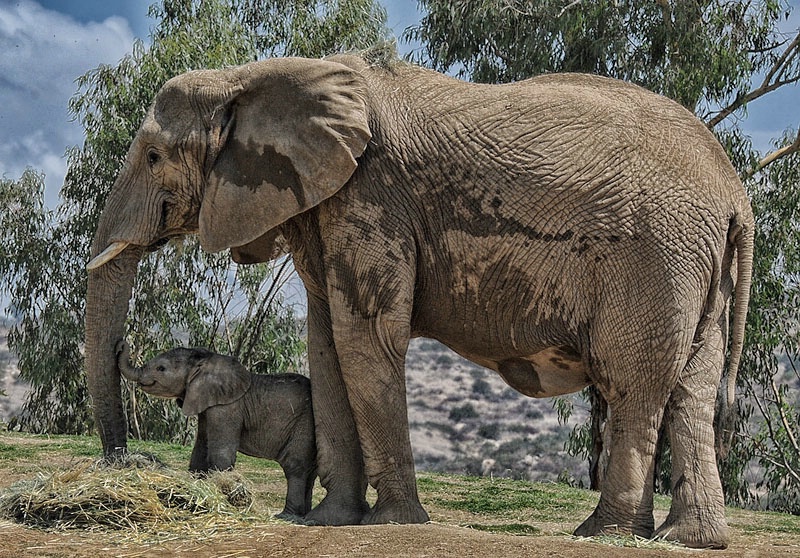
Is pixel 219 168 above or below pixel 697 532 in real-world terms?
above

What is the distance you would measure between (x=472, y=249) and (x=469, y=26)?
11630 mm

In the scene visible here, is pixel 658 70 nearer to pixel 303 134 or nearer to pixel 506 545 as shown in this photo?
pixel 303 134

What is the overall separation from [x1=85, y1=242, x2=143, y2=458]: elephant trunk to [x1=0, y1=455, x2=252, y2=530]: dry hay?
0.59 meters

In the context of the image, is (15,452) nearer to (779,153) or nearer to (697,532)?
(697,532)

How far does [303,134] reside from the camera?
8.34 m

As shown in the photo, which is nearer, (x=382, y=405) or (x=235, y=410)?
(x=382, y=405)

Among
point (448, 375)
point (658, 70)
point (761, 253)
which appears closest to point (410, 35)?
point (658, 70)

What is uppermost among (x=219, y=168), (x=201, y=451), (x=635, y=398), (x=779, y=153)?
(x=779, y=153)

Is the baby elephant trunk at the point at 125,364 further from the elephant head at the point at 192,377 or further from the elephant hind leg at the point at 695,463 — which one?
the elephant hind leg at the point at 695,463

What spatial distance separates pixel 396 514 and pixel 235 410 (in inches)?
57.5

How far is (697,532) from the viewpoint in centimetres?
807

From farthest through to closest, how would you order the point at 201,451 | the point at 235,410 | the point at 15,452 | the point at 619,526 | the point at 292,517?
the point at 15,452
the point at 201,451
the point at 235,410
the point at 292,517
the point at 619,526

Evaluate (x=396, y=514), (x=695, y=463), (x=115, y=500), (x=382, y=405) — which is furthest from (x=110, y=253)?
(x=695, y=463)

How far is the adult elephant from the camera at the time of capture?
8039mm
